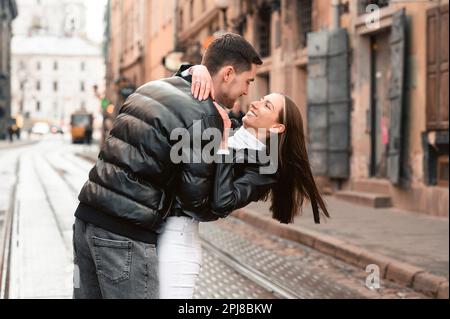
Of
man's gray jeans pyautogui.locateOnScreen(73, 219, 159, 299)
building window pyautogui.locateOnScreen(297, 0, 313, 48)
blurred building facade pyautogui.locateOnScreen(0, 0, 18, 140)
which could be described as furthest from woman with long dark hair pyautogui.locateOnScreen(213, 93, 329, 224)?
blurred building facade pyautogui.locateOnScreen(0, 0, 18, 140)

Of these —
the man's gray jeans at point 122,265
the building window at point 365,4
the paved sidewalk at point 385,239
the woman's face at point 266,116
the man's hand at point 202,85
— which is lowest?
the paved sidewalk at point 385,239

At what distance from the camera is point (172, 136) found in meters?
2.50

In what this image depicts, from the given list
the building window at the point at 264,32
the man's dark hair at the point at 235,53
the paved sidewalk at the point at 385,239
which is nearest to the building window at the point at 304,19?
the building window at the point at 264,32

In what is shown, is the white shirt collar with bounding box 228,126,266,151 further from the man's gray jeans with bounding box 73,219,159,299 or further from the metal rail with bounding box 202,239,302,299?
the metal rail with bounding box 202,239,302,299

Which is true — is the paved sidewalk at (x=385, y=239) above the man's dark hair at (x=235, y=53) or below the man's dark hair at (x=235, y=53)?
below

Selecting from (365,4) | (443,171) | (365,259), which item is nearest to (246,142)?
(365,259)

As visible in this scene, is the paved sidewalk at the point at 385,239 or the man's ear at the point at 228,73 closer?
the man's ear at the point at 228,73

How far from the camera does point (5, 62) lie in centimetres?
8188

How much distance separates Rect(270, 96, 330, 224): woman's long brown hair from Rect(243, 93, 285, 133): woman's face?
0.02 m

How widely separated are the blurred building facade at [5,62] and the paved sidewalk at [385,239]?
65491 mm

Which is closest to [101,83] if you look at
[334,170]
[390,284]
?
[334,170]

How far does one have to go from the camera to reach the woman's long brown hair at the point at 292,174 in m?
2.69

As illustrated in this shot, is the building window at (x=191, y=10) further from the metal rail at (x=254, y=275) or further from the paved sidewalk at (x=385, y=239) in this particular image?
the metal rail at (x=254, y=275)
